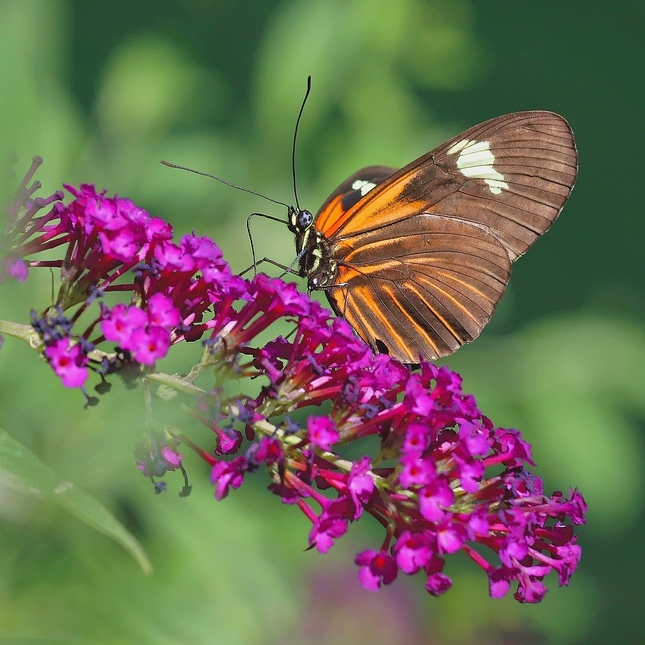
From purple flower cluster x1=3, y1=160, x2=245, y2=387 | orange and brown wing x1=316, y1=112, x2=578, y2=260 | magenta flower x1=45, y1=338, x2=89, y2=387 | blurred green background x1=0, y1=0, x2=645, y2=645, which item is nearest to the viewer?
magenta flower x1=45, y1=338, x2=89, y2=387

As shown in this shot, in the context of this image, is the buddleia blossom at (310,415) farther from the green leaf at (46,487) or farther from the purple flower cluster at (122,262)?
the green leaf at (46,487)

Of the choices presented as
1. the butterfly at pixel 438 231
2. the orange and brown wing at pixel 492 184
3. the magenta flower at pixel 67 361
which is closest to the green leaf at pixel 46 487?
the magenta flower at pixel 67 361

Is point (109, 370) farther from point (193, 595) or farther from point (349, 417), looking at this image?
point (193, 595)

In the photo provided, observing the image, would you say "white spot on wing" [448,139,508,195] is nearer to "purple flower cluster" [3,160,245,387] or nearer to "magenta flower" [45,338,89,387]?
"purple flower cluster" [3,160,245,387]

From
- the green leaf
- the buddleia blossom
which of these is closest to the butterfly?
the buddleia blossom

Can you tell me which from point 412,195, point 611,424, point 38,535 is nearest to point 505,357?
point 611,424
